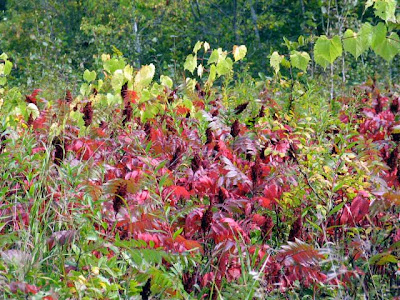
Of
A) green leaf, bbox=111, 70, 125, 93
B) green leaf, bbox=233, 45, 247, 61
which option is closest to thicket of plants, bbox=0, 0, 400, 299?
green leaf, bbox=111, 70, 125, 93

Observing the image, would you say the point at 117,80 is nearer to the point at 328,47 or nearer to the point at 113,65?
the point at 113,65

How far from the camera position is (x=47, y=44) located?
1078cm

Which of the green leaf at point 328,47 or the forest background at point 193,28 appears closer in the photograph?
the green leaf at point 328,47

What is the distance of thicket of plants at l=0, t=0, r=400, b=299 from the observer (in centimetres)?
241

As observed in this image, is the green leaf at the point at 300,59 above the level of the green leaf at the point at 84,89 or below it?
above

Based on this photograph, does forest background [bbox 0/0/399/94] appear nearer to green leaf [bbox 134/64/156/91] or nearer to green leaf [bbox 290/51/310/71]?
green leaf [bbox 134/64/156/91]

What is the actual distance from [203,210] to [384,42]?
98 cm

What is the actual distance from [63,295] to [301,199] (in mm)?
1255

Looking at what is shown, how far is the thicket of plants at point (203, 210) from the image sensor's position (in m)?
2.41

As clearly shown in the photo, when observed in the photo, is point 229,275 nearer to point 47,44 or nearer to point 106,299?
point 106,299

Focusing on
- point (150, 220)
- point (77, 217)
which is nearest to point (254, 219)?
point (150, 220)

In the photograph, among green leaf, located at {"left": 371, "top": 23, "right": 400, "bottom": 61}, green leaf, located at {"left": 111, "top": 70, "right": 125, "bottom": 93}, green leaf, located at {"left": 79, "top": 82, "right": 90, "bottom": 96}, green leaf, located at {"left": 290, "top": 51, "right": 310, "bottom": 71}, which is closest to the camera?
green leaf, located at {"left": 371, "top": 23, "right": 400, "bottom": 61}

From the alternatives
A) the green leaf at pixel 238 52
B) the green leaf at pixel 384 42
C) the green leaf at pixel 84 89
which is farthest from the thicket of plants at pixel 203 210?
the green leaf at pixel 84 89

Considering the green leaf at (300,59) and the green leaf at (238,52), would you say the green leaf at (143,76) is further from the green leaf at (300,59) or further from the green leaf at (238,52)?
the green leaf at (300,59)
